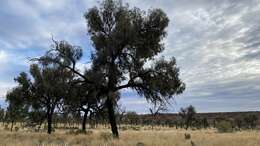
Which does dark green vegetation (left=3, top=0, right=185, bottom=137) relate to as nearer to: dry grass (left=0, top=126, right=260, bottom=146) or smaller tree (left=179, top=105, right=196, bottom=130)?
dry grass (left=0, top=126, right=260, bottom=146)

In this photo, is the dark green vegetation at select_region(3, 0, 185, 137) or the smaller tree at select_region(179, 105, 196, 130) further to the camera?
the smaller tree at select_region(179, 105, 196, 130)

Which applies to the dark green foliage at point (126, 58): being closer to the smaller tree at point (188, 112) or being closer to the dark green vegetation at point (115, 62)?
the dark green vegetation at point (115, 62)

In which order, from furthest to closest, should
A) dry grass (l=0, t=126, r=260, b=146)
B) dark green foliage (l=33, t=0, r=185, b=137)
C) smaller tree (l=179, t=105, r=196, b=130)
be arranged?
smaller tree (l=179, t=105, r=196, b=130) < dark green foliage (l=33, t=0, r=185, b=137) < dry grass (l=0, t=126, r=260, b=146)

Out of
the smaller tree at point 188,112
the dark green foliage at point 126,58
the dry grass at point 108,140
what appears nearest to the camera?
the dry grass at point 108,140

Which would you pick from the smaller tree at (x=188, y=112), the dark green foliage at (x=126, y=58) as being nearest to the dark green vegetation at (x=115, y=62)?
the dark green foliage at (x=126, y=58)

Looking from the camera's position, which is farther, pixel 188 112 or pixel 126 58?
pixel 188 112

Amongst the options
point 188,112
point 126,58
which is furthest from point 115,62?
point 188,112

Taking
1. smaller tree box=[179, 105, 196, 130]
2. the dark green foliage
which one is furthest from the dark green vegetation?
smaller tree box=[179, 105, 196, 130]

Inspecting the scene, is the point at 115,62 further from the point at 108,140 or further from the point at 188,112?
the point at 188,112

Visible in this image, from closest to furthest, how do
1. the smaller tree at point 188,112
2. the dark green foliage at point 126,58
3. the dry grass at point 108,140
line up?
the dry grass at point 108,140 < the dark green foliage at point 126,58 < the smaller tree at point 188,112

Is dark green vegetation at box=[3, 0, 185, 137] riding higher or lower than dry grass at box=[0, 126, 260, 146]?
higher

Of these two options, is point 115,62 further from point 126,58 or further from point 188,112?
point 188,112

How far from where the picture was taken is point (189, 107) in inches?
4272

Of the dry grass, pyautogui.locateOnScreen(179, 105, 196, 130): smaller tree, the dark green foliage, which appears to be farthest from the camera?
pyautogui.locateOnScreen(179, 105, 196, 130): smaller tree
